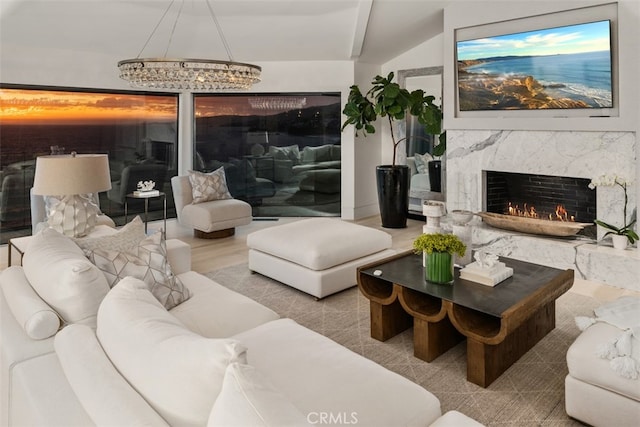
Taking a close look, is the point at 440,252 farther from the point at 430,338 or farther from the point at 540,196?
the point at 540,196

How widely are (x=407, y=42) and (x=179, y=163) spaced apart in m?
4.03

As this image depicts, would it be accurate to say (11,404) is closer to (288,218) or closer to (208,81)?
(208,81)

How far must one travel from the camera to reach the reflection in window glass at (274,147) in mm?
7320

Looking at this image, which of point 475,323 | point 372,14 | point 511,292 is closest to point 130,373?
point 475,323

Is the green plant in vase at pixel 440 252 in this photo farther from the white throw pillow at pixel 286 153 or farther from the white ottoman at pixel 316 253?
the white throw pillow at pixel 286 153

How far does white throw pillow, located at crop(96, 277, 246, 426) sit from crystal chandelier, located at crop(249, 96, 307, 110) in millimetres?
6068

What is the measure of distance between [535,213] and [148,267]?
4486mm

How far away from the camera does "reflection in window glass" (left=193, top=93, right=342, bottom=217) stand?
288 inches

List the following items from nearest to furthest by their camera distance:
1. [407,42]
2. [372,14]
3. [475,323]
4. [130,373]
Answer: [130,373] → [475,323] → [372,14] → [407,42]

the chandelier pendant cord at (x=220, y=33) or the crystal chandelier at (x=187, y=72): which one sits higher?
the chandelier pendant cord at (x=220, y=33)

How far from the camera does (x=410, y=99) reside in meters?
6.35

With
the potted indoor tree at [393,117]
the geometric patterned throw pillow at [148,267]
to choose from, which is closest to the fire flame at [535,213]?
the potted indoor tree at [393,117]

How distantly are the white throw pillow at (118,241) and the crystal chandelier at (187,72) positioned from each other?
1459mm

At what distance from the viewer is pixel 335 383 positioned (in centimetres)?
178
